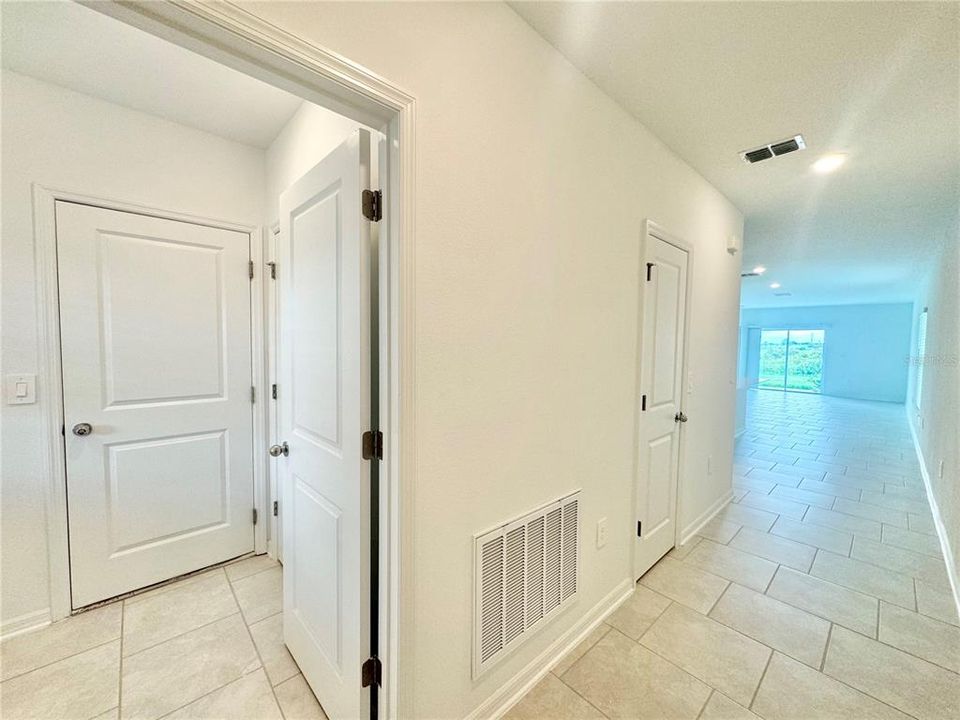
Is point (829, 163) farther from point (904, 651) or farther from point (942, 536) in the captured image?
point (942, 536)

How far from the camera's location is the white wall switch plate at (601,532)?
1944 mm

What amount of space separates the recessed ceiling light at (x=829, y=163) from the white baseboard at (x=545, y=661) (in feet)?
9.43

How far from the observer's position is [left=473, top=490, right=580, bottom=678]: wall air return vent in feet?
4.63

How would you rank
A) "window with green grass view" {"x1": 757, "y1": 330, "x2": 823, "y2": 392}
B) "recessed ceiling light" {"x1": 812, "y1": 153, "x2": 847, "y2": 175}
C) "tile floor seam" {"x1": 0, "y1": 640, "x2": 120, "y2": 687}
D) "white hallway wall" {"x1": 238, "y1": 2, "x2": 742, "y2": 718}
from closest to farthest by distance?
1. "white hallway wall" {"x1": 238, "y1": 2, "x2": 742, "y2": 718}
2. "tile floor seam" {"x1": 0, "y1": 640, "x2": 120, "y2": 687}
3. "recessed ceiling light" {"x1": 812, "y1": 153, "x2": 847, "y2": 175}
4. "window with green grass view" {"x1": 757, "y1": 330, "x2": 823, "y2": 392}

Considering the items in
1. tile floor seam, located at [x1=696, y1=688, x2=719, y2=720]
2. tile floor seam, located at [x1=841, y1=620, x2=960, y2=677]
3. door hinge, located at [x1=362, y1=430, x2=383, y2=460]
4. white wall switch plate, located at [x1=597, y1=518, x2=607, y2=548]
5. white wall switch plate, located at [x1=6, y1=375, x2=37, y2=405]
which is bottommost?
tile floor seam, located at [x1=696, y1=688, x2=719, y2=720]

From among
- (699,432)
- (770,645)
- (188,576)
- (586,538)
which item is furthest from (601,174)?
(188,576)

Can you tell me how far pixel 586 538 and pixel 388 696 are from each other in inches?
42.1

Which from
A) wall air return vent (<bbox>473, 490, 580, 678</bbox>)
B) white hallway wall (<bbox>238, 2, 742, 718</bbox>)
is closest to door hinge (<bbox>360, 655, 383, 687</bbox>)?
white hallway wall (<bbox>238, 2, 742, 718</bbox>)

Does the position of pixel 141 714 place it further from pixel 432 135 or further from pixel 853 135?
pixel 853 135

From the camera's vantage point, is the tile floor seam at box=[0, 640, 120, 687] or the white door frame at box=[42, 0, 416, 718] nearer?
the white door frame at box=[42, 0, 416, 718]

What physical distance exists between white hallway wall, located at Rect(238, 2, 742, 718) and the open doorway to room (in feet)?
0.43

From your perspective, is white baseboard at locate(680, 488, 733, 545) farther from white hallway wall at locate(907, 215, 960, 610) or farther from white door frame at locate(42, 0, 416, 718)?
white door frame at locate(42, 0, 416, 718)

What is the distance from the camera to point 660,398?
2.40 m

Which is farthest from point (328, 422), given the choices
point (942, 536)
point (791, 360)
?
point (791, 360)
